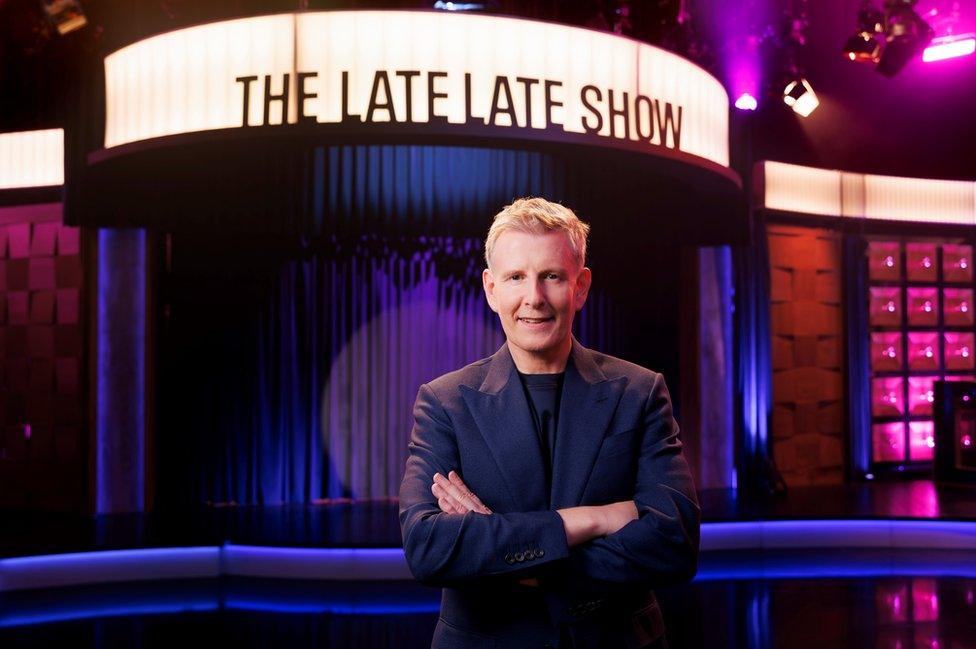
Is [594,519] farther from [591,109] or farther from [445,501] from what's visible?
[591,109]

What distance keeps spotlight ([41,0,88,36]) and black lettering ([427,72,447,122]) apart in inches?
93.0

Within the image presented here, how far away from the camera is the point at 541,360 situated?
1.64 metres

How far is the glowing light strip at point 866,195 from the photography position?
753cm

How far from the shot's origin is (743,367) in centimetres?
733

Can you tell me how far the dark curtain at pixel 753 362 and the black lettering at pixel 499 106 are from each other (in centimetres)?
364

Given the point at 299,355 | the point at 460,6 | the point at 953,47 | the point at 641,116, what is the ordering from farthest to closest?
1. the point at 953,47
2. the point at 299,355
3. the point at 641,116
4. the point at 460,6

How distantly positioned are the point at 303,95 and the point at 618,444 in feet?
10.5

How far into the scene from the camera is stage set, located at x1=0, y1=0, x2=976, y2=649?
14.4ft

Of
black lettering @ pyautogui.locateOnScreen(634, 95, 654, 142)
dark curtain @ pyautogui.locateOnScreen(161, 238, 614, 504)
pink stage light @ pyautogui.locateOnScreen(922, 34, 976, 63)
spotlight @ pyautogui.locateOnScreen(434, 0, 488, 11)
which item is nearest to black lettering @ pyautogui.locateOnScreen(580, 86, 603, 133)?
black lettering @ pyautogui.locateOnScreen(634, 95, 654, 142)

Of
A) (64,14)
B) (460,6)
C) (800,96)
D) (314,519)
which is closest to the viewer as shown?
(460,6)

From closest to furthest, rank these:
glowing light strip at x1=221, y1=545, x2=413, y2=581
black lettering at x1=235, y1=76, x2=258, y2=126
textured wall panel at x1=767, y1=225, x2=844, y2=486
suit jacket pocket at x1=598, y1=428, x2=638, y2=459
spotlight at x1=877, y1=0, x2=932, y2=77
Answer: suit jacket pocket at x1=598, y1=428, x2=638, y2=459, black lettering at x1=235, y1=76, x2=258, y2=126, glowing light strip at x1=221, y1=545, x2=413, y2=581, spotlight at x1=877, y1=0, x2=932, y2=77, textured wall panel at x1=767, y1=225, x2=844, y2=486

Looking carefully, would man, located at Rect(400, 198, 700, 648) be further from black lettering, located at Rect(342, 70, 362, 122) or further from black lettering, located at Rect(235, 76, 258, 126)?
black lettering, located at Rect(235, 76, 258, 126)

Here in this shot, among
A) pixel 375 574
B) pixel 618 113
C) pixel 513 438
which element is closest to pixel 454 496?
pixel 513 438

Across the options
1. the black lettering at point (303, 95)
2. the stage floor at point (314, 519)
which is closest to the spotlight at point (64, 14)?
the black lettering at point (303, 95)
